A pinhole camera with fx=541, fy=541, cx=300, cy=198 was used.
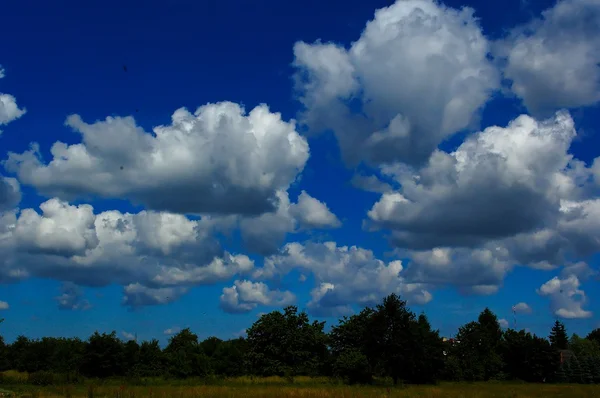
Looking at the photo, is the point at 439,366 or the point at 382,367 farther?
the point at 439,366

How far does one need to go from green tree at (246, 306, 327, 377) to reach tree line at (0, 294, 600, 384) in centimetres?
13

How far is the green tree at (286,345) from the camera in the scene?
71.2 metres

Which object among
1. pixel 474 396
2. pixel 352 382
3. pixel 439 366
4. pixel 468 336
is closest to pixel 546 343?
pixel 468 336

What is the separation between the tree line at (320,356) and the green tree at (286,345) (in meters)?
0.13

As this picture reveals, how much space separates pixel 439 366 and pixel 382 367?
1837cm

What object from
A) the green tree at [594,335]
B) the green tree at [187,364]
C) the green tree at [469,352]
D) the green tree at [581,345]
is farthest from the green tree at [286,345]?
the green tree at [594,335]

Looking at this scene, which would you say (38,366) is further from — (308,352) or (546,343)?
(546,343)

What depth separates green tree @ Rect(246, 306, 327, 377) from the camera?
7125 centimetres

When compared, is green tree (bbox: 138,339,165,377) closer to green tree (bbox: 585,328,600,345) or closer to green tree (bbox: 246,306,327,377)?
green tree (bbox: 246,306,327,377)

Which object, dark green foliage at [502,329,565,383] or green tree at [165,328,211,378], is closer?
green tree at [165,328,211,378]

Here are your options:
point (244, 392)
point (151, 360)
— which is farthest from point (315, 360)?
point (244, 392)

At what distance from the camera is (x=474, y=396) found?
106 feet

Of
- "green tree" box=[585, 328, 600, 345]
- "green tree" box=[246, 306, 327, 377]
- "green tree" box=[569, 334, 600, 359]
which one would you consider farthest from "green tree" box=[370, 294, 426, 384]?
"green tree" box=[585, 328, 600, 345]

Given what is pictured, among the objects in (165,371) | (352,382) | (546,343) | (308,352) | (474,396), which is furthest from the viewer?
(546,343)
